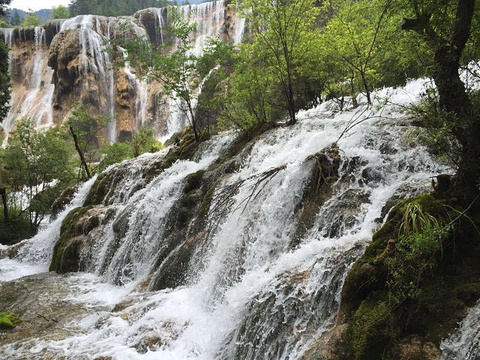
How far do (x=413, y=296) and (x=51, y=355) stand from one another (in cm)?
588

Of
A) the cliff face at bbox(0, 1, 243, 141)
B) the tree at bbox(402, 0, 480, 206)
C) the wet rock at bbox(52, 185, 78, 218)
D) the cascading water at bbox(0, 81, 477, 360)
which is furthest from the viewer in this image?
the cliff face at bbox(0, 1, 243, 141)

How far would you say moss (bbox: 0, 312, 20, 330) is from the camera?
784cm

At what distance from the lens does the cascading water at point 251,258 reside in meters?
5.17

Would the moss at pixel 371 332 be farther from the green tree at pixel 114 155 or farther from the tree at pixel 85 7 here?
the tree at pixel 85 7

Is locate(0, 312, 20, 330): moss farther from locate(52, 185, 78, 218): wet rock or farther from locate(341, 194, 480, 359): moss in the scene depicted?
locate(52, 185, 78, 218): wet rock

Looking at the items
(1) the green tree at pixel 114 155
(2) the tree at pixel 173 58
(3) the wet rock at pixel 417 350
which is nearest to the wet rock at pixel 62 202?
(1) the green tree at pixel 114 155

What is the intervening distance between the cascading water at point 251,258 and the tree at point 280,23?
127 inches

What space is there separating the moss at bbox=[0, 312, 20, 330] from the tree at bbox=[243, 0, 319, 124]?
924 cm

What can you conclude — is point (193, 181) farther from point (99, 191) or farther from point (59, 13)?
point (59, 13)

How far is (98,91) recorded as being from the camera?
40906 millimetres

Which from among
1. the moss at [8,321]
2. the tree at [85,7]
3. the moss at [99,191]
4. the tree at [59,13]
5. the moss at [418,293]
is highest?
the tree at [85,7]

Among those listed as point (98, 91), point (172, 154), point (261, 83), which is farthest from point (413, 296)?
point (98, 91)

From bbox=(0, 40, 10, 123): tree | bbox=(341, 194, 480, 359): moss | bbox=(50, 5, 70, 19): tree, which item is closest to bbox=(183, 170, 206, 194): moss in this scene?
bbox=(341, 194, 480, 359): moss

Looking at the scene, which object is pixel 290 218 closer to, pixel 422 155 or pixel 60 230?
pixel 422 155
